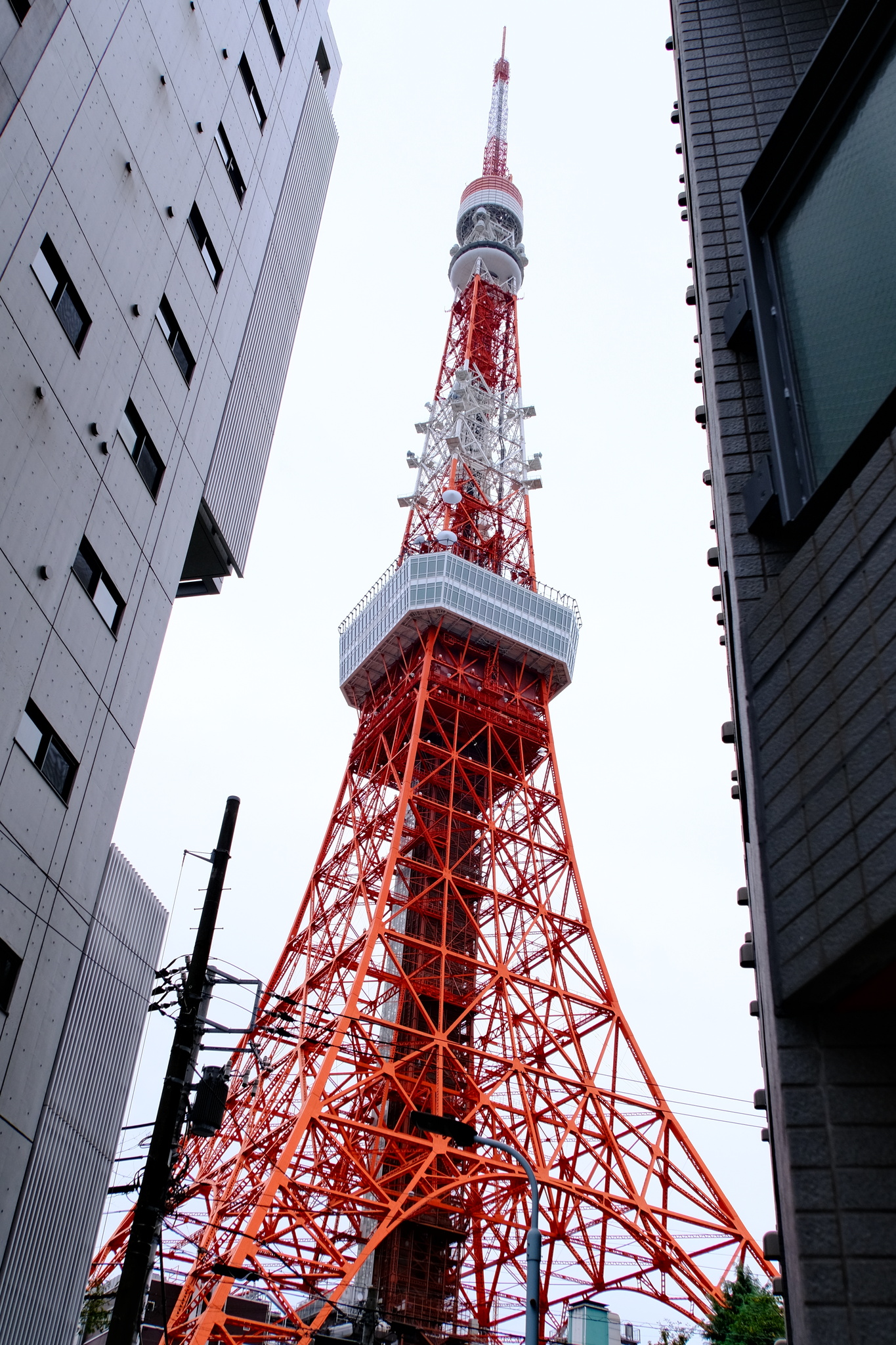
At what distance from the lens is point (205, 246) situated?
2223cm

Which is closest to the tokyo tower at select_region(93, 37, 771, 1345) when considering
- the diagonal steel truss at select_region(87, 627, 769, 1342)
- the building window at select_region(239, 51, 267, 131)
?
the diagonal steel truss at select_region(87, 627, 769, 1342)

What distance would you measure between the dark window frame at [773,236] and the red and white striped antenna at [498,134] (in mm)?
56516

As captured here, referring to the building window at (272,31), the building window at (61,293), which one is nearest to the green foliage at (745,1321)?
the building window at (61,293)

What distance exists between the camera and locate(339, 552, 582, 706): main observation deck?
149 ft

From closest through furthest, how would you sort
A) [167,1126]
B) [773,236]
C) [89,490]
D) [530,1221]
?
[167,1126], [530,1221], [773,236], [89,490]

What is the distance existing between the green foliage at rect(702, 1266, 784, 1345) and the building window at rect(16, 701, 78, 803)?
2080 cm

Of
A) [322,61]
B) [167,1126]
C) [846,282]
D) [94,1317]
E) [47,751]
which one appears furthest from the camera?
[322,61]

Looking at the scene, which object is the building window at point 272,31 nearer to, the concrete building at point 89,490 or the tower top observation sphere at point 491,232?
the concrete building at point 89,490

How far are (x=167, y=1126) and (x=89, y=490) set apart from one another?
9.32 metres

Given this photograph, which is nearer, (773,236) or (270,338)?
(773,236)

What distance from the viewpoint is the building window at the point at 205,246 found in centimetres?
2177

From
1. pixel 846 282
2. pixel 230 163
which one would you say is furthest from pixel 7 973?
pixel 230 163

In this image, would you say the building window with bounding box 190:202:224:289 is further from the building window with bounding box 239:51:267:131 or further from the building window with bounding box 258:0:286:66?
the building window with bounding box 258:0:286:66

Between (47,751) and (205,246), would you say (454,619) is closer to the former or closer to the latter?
(205,246)
